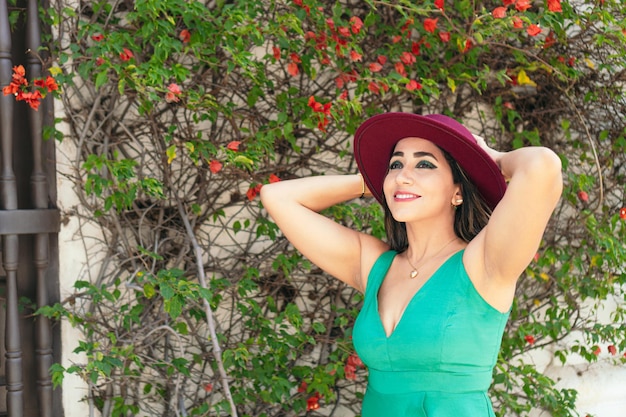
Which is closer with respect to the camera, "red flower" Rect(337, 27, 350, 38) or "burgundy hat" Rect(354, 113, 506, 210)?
"burgundy hat" Rect(354, 113, 506, 210)

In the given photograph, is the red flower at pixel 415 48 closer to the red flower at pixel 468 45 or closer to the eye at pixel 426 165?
the red flower at pixel 468 45

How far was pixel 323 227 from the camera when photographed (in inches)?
88.0

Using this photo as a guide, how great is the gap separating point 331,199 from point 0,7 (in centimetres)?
153

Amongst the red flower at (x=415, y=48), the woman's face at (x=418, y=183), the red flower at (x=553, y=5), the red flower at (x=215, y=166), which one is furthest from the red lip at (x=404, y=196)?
the red flower at (x=415, y=48)

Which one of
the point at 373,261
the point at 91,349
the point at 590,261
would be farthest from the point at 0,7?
the point at 590,261

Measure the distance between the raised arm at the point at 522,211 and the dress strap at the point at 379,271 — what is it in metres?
0.36

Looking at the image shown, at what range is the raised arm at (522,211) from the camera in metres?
1.73

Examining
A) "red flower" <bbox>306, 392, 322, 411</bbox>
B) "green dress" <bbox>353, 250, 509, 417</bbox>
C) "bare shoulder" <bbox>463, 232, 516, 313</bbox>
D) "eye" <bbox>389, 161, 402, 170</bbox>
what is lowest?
"green dress" <bbox>353, 250, 509, 417</bbox>

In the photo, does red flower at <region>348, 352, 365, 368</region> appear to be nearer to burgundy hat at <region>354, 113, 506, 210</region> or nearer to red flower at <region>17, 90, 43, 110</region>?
burgundy hat at <region>354, 113, 506, 210</region>

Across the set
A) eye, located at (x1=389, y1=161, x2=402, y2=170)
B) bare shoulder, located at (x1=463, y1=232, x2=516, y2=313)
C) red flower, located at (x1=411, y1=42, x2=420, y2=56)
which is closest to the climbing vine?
red flower, located at (x1=411, y1=42, x2=420, y2=56)

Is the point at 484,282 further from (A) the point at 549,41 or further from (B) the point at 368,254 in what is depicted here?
(A) the point at 549,41

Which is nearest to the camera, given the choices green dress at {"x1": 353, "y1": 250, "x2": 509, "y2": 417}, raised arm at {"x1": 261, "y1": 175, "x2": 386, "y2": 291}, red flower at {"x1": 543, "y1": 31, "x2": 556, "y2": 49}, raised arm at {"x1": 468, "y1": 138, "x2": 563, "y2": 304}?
raised arm at {"x1": 468, "y1": 138, "x2": 563, "y2": 304}

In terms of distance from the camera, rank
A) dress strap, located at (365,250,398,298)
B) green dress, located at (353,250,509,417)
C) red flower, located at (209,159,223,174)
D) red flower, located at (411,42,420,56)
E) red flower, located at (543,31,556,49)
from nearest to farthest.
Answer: green dress, located at (353,250,509,417) → dress strap, located at (365,250,398,298) → red flower, located at (209,159,223,174) → red flower, located at (411,42,420,56) → red flower, located at (543,31,556,49)

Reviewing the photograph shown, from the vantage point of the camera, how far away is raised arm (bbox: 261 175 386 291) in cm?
223
